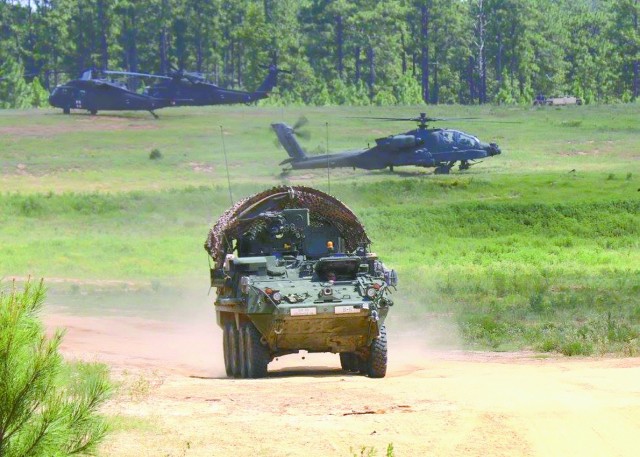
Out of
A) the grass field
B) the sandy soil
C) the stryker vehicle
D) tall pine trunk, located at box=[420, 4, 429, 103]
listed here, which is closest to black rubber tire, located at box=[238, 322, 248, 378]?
the stryker vehicle

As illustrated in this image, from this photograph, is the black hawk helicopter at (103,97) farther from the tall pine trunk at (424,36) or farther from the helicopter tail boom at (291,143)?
the tall pine trunk at (424,36)

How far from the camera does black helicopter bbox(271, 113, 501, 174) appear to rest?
5303cm

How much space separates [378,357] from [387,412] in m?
4.24

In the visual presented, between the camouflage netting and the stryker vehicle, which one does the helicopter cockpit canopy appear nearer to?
the camouflage netting

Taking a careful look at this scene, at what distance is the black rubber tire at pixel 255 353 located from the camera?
19500 mm

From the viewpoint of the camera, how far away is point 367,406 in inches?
618

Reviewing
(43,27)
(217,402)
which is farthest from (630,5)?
(217,402)

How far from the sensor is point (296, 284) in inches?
761

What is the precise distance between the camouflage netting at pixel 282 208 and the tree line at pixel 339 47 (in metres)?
72.9

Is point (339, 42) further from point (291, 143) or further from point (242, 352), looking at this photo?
point (242, 352)

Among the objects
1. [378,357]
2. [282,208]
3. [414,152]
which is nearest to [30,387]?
[378,357]

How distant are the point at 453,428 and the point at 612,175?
43.9 m

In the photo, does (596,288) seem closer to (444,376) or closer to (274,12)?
(444,376)

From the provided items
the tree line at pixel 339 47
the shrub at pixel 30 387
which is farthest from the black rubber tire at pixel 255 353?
the tree line at pixel 339 47
